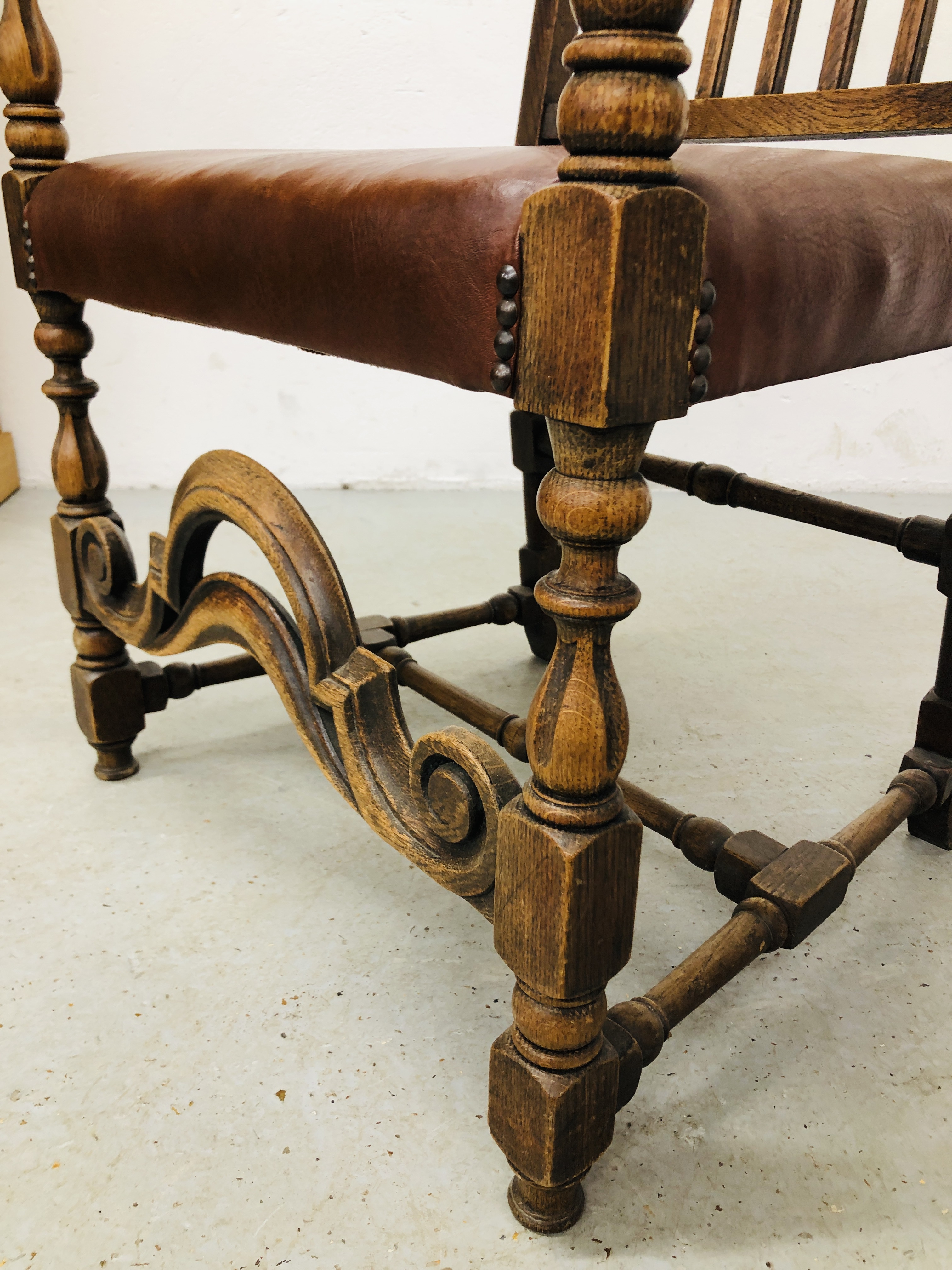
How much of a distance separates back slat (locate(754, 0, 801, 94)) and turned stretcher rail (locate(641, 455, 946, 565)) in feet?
1.21

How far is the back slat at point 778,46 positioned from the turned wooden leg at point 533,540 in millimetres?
407

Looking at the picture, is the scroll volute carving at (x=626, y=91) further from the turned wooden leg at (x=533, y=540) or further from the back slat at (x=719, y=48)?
the turned wooden leg at (x=533, y=540)

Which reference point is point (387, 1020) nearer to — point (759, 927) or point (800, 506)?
point (759, 927)

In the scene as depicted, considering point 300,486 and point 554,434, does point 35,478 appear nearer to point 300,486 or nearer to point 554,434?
point 300,486

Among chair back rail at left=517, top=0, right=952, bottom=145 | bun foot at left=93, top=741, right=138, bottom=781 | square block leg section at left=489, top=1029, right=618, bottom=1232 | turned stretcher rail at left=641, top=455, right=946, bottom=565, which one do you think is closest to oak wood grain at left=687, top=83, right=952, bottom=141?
chair back rail at left=517, top=0, right=952, bottom=145

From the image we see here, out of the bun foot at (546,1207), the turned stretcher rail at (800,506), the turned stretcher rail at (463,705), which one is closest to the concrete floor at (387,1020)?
the bun foot at (546,1207)

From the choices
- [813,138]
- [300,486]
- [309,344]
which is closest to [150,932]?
[309,344]

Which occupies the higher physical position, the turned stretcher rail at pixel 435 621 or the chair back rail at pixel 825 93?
the chair back rail at pixel 825 93

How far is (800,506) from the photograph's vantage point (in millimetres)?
1079

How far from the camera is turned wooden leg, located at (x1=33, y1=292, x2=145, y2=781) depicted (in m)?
1.01

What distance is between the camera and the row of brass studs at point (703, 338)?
1.65 feet

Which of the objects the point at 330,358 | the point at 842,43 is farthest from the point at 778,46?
the point at 330,358

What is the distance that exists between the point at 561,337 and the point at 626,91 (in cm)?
10

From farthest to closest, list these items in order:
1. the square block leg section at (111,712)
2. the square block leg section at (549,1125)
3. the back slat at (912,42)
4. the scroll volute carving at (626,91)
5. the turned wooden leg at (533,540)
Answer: the turned wooden leg at (533,540)
the square block leg section at (111,712)
the back slat at (912,42)
the square block leg section at (549,1125)
the scroll volute carving at (626,91)
